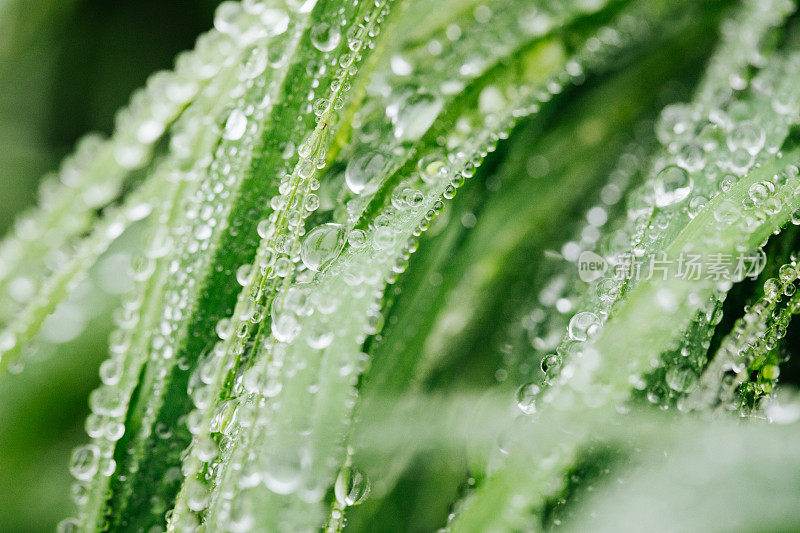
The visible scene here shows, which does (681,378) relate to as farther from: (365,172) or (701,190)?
(365,172)

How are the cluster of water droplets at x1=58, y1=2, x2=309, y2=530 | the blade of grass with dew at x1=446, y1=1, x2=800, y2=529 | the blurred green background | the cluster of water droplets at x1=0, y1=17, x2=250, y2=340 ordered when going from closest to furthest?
the blade of grass with dew at x1=446, y1=1, x2=800, y2=529 < the cluster of water droplets at x1=58, y1=2, x2=309, y2=530 < the cluster of water droplets at x1=0, y1=17, x2=250, y2=340 < the blurred green background

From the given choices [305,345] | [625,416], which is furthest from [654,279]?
[305,345]

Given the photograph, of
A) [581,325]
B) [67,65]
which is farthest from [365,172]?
[67,65]

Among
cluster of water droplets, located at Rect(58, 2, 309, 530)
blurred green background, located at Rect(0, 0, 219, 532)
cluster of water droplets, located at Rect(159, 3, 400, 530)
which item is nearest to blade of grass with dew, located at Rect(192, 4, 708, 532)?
cluster of water droplets, located at Rect(159, 3, 400, 530)

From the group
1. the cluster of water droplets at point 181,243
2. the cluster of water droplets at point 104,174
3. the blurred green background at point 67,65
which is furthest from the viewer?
the blurred green background at point 67,65

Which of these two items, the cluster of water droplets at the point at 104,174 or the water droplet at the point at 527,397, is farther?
the cluster of water droplets at the point at 104,174

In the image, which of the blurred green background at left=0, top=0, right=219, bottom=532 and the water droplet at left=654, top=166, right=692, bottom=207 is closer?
the water droplet at left=654, top=166, right=692, bottom=207

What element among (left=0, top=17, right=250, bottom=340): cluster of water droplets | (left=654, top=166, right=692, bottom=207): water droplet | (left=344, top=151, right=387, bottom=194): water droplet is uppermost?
(left=0, top=17, right=250, bottom=340): cluster of water droplets

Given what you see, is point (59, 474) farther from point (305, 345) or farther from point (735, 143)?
point (735, 143)

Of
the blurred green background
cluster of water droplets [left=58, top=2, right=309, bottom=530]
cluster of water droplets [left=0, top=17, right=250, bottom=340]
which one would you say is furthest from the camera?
the blurred green background

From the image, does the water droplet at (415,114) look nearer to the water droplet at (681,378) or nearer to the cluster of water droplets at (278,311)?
the cluster of water droplets at (278,311)

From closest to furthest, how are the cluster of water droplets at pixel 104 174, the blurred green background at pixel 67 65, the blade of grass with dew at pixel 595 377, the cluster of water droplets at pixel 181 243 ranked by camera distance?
the blade of grass with dew at pixel 595 377, the cluster of water droplets at pixel 181 243, the cluster of water droplets at pixel 104 174, the blurred green background at pixel 67 65

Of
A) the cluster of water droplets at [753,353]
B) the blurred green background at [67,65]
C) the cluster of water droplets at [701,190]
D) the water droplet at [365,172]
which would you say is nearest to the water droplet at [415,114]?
the water droplet at [365,172]

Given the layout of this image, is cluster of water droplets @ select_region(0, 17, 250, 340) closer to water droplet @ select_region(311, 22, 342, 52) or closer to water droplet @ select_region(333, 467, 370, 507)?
water droplet @ select_region(311, 22, 342, 52)
